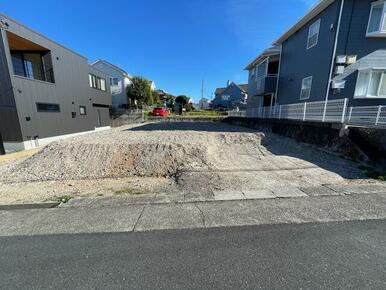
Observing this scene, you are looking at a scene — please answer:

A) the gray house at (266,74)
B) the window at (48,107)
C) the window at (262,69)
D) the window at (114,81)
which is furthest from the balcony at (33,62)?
the window at (114,81)

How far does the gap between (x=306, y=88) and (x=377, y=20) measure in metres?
4.04

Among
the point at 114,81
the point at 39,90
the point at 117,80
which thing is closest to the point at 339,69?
the point at 39,90

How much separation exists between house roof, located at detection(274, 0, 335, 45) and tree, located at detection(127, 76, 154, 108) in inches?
757

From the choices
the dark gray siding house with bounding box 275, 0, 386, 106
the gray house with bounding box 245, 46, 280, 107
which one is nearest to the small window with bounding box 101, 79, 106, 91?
the gray house with bounding box 245, 46, 280, 107

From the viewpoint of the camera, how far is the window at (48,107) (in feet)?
36.0

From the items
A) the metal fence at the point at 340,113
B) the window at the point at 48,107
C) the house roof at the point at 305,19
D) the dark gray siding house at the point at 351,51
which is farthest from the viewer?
the window at the point at 48,107

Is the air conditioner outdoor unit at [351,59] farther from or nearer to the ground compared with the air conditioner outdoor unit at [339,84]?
farther from the ground

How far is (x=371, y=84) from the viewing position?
30.8ft

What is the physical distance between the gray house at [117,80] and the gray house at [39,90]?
37.0 feet

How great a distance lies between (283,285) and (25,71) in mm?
16488

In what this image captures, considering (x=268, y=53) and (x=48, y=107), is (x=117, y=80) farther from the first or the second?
(x=268, y=53)

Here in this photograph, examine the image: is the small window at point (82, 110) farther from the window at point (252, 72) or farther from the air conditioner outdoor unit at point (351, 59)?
the air conditioner outdoor unit at point (351, 59)

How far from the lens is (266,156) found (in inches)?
292

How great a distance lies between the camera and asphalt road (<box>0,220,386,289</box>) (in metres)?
1.96
